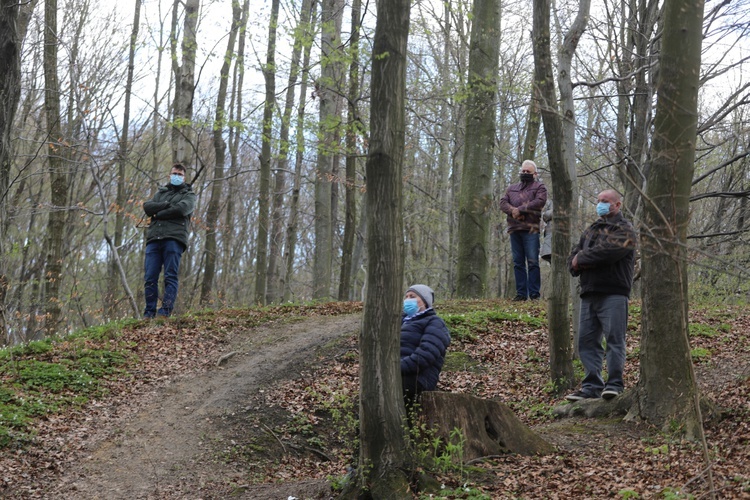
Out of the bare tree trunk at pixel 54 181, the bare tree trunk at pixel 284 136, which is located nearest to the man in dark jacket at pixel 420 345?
the bare tree trunk at pixel 284 136

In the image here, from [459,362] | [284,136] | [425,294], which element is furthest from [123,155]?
[425,294]

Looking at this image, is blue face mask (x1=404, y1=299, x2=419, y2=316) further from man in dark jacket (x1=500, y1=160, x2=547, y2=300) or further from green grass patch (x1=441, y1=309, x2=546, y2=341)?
man in dark jacket (x1=500, y1=160, x2=547, y2=300)

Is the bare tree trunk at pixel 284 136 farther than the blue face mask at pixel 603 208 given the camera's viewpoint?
Yes

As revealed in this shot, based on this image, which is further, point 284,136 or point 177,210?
point 284,136

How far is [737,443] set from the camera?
5.81 m

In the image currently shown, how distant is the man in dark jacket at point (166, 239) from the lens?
1120 cm

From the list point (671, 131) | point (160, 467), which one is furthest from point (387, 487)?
point (671, 131)

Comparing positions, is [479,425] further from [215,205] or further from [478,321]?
[215,205]

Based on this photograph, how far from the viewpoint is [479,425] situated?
596 cm

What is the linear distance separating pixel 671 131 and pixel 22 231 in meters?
22.5

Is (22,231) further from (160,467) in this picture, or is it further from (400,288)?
(400,288)

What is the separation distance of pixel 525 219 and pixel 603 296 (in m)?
4.86

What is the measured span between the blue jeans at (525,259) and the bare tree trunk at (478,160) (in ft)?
3.12

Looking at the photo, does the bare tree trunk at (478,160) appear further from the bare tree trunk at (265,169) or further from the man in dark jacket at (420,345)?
the man in dark jacket at (420,345)
